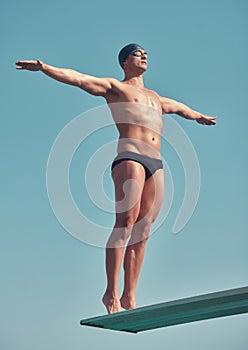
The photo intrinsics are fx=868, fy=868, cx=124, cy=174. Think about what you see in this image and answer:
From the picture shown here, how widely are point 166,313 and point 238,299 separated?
978 mm

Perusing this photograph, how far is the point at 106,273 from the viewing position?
8.69 metres

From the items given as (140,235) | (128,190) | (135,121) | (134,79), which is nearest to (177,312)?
(140,235)

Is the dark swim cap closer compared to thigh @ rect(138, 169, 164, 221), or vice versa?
thigh @ rect(138, 169, 164, 221)

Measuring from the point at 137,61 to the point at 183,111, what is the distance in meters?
0.92

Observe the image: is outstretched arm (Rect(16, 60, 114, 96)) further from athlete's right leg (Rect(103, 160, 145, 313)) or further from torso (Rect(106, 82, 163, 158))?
athlete's right leg (Rect(103, 160, 145, 313))

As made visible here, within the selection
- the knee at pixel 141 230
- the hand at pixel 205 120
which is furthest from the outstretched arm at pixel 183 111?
the knee at pixel 141 230

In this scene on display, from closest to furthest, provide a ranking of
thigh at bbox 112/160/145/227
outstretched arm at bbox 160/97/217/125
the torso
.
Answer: thigh at bbox 112/160/145/227, the torso, outstretched arm at bbox 160/97/217/125

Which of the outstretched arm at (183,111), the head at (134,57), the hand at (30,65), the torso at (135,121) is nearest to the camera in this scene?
the hand at (30,65)

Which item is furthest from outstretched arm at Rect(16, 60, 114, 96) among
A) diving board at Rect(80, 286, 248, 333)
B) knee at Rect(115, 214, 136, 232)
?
diving board at Rect(80, 286, 248, 333)

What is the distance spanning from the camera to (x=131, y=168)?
876cm

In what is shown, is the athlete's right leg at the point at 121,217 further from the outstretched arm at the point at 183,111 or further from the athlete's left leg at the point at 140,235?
the outstretched arm at the point at 183,111

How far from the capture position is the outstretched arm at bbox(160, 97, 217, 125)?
957 centimetres

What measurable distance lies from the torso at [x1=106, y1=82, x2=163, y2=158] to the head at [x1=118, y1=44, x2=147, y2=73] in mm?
248

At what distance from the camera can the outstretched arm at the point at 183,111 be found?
9570mm
